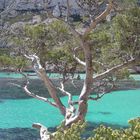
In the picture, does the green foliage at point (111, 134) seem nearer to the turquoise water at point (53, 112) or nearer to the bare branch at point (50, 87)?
the bare branch at point (50, 87)

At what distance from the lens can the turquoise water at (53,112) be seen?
2266 cm

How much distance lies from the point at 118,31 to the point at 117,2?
1.61 meters

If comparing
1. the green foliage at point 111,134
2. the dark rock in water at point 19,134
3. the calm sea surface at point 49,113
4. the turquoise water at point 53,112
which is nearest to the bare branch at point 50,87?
the dark rock in water at point 19,134

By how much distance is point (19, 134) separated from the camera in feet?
60.0

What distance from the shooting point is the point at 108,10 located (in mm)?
9039

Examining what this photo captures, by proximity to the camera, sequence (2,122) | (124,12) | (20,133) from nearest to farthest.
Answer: (124,12) < (20,133) < (2,122)

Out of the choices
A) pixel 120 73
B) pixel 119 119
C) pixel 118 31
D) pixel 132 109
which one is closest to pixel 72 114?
pixel 118 31

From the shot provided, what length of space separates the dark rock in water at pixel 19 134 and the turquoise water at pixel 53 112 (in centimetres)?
130

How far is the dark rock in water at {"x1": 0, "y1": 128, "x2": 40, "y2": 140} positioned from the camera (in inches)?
682

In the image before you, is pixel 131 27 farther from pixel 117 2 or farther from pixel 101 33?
pixel 101 33

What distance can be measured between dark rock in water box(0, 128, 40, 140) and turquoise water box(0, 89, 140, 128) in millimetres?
1296

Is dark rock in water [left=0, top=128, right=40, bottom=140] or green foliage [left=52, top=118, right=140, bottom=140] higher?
green foliage [left=52, top=118, right=140, bottom=140]

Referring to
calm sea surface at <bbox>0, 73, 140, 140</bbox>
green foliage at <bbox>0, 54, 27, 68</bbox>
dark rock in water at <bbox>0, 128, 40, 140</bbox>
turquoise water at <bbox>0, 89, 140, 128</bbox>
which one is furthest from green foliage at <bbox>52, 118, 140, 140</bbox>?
turquoise water at <bbox>0, 89, 140, 128</bbox>

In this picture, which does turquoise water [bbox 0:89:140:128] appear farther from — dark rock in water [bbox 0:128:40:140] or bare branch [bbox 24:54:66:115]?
bare branch [bbox 24:54:66:115]
